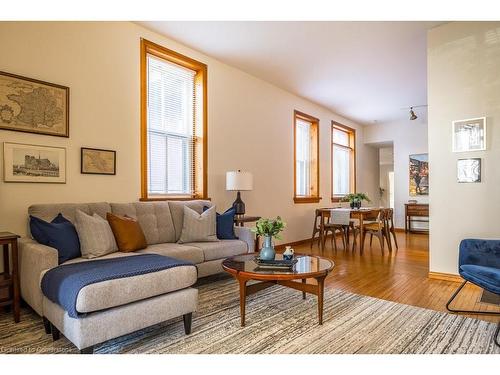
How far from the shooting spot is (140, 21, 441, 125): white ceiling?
374 cm

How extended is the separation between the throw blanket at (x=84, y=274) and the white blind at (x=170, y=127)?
71.9 inches

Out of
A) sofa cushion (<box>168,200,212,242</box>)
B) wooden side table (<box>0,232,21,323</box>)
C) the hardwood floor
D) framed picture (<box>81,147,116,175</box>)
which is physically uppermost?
framed picture (<box>81,147,116,175</box>)

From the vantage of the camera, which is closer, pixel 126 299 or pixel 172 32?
pixel 126 299

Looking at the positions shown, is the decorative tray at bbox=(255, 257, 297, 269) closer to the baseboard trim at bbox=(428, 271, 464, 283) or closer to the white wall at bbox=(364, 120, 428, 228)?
the baseboard trim at bbox=(428, 271, 464, 283)

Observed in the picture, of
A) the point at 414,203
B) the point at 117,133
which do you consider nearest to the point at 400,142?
the point at 414,203

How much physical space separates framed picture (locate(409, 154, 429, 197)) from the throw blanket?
299 inches

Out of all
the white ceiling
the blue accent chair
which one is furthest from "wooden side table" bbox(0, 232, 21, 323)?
the blue accent chair

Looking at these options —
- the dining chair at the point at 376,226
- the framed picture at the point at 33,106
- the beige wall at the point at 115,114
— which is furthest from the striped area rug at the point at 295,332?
the dining chair at the point at 376,226

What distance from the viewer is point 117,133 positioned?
141 inches

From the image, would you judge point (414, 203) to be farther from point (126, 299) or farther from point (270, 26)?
point (126, 299)

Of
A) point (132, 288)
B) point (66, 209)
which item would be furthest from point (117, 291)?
point (66, 209)

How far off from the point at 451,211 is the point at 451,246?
407 millimetres

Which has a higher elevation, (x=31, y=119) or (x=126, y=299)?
(x=31, y=119)
